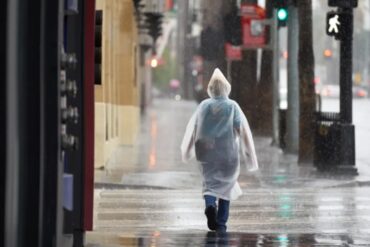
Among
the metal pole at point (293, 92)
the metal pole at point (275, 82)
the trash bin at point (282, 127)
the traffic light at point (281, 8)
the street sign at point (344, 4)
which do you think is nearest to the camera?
the street sign at point (344, 4)

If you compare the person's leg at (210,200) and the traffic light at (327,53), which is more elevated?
the traffic light at (327,53)

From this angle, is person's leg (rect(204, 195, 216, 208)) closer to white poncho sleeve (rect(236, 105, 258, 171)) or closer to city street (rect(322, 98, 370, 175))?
white poncho sleeve (rect(236, 105, 258, 171))

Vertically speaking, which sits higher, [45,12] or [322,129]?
[45,12]

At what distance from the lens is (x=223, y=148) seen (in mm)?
9977

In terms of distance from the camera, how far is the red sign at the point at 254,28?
22.4 metres

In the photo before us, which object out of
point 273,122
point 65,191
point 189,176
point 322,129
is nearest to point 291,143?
point 273,122

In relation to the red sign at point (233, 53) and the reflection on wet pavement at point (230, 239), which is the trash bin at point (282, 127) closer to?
the red sign at point (233, 53)

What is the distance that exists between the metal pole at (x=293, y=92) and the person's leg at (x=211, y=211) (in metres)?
12.5

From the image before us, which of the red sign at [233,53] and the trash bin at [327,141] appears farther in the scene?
the red sign at [233,53]

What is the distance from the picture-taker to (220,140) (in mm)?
9984

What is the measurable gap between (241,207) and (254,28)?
1227 centimetres

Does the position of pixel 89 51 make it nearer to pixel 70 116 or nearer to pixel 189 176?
pixel 70 116

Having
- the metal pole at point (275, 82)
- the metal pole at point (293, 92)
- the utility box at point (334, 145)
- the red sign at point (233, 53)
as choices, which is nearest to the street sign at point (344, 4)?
the utility box at point (334, 145)

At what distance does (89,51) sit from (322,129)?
36.2 feet
